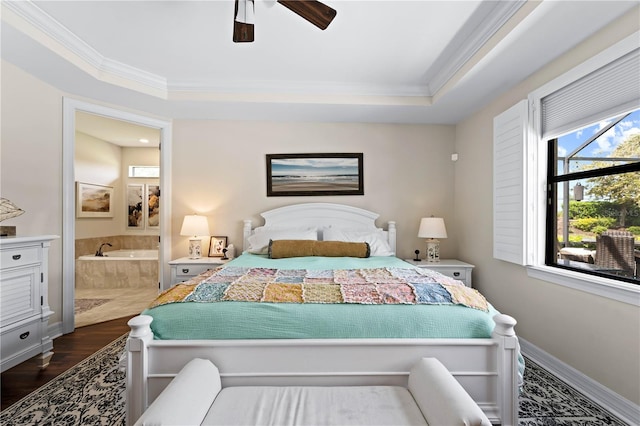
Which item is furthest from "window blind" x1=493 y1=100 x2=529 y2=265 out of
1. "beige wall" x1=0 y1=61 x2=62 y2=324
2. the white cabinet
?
"beige wall" x1=0 y1=61 x2=62 y2=324

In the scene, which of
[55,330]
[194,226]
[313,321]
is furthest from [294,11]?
[55,330]

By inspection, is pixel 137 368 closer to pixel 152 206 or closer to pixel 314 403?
pixel 314 403

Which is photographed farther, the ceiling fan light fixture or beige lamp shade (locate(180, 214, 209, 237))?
beige lamp shade (locate(180, 214, 209, 237))

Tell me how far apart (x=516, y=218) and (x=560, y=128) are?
0.79m

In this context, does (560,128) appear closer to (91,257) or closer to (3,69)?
(3,69)

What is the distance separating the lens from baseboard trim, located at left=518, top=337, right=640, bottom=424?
5.85 ft

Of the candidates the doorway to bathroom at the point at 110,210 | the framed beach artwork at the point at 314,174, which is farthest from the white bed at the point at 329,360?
the framed beach artwork at the point at 314,174

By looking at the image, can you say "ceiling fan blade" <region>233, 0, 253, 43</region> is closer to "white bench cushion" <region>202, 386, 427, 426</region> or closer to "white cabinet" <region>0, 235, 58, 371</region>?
"white bench cushion" <region>202, 386, 427, 426</region>

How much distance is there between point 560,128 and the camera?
7.68 feet

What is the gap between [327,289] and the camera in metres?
1.87

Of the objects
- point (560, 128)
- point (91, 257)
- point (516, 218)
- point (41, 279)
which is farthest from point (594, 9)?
point (91, 257)

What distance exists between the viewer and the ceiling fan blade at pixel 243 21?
174cm

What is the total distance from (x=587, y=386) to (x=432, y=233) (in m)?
1.79

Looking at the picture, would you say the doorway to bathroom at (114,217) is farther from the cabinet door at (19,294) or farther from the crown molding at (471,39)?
the crown molding at (471,39)
